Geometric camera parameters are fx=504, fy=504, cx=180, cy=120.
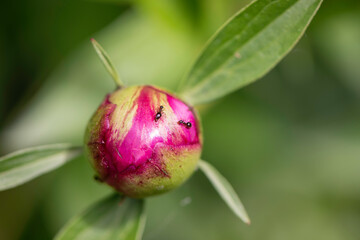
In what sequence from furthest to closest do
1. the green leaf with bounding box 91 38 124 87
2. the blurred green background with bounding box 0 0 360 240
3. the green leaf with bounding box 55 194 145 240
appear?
the blurred green background with bounding box 0 0 360 240
the green leaf with bounding box 55 194 145 240
the green leaf with bounding box 91 38 124 87

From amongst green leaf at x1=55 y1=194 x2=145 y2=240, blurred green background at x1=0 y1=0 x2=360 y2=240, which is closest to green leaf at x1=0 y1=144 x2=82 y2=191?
green leaf at x1=55 y1=194 x2=145 y2=240

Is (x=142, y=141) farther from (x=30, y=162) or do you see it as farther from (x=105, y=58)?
(x=30, y=162)

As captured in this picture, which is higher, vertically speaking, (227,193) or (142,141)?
(142,141)

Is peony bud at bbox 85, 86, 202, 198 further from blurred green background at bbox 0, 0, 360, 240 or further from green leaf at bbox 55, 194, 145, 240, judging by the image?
blurred green background at bbox 0, 0, 360, 240

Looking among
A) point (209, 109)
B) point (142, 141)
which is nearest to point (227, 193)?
point (142, 141)

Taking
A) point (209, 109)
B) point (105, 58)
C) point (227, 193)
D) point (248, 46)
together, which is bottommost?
point (209, 109)

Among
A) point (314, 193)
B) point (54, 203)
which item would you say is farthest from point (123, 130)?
point (314, 193)

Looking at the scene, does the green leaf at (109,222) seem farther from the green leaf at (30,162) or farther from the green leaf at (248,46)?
the green leaf at (248,46)

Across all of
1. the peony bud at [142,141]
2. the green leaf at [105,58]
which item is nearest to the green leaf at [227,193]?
the peony bud at [142,141]
